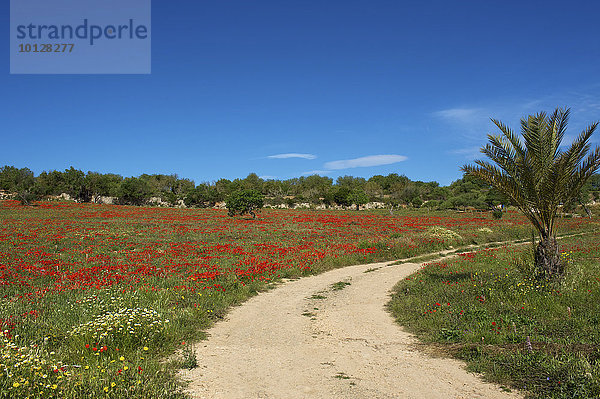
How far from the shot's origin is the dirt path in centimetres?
609

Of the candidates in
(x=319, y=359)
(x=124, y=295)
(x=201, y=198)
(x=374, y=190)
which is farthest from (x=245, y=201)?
(x=374, y=190)

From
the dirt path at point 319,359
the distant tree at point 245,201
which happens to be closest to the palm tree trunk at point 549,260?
the dirt path at point 319,359

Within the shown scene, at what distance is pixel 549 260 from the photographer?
1161 cm

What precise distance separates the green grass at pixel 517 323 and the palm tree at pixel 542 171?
124 cm

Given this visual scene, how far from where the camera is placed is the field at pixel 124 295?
5.62 m

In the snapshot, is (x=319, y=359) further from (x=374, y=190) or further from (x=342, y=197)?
(x=374, y=190)

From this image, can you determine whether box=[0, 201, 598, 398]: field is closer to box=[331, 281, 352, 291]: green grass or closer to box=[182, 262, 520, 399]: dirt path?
box=[182, 262, 520, 399]: dirt path

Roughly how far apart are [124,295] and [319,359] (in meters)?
6.64

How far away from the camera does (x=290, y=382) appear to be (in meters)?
6.44

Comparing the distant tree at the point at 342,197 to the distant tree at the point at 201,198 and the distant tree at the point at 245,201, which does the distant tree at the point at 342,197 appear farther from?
the distant tree at the point at 245,201

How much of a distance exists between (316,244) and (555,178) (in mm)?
16012

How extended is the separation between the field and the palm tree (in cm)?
302

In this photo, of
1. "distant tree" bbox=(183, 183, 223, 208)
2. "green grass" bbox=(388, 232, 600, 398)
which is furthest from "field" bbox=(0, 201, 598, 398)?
"distant tree" bbox=(183, 183, 223, 208)

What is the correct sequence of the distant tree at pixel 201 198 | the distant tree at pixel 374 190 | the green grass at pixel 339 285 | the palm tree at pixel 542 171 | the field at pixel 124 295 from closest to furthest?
the field at pixel 124 295 → the palm tree at pixel 542 171 → the green grass at pixel 339 285 → the distant tree at pixel 201 198 → the distant tree at pixel 374 190
